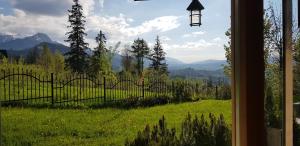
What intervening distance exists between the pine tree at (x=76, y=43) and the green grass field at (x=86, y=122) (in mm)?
495

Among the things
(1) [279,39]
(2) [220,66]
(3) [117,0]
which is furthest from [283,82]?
(3) [117,0]

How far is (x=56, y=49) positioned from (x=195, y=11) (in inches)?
47.5

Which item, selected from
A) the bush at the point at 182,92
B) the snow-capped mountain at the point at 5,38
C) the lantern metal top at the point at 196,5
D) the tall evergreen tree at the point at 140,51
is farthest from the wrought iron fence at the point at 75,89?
the lantern metal top at the point at 196,5

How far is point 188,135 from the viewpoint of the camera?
Result: 3.39 m

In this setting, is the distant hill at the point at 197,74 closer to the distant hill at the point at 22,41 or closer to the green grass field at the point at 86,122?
the green grass field at the point at 86,122

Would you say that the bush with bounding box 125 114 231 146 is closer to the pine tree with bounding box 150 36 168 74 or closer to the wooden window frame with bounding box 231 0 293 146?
the pine tree with bounding box 150 36 168 74

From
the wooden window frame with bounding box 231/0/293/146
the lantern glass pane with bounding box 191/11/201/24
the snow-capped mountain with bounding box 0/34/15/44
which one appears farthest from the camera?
the lantern glass pane with bounding box 191/11/201/24

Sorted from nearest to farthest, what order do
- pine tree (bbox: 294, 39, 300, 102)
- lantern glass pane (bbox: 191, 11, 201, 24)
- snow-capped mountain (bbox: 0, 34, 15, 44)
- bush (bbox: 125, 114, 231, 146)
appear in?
snow-capped mountain (bbox: 0, 34, 15, 44) → pine tree (bbox: 294, 39, 300, 102) → lantern glass pane (bbox: 191, 11, 201, 24) → bush (bbox: 125, 114, 231, 146)

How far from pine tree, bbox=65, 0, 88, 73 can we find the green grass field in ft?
1.63

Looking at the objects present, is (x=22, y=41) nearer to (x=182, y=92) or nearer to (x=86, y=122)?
(x=86, y=122)

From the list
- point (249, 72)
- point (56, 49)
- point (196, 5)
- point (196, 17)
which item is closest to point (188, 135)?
point (196, 17)

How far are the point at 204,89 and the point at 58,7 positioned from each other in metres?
1.56

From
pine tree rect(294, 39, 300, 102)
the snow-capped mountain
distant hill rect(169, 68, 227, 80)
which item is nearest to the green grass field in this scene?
distant hill rect(169, 68, 227, 80)

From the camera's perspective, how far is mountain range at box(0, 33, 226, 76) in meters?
2.21
